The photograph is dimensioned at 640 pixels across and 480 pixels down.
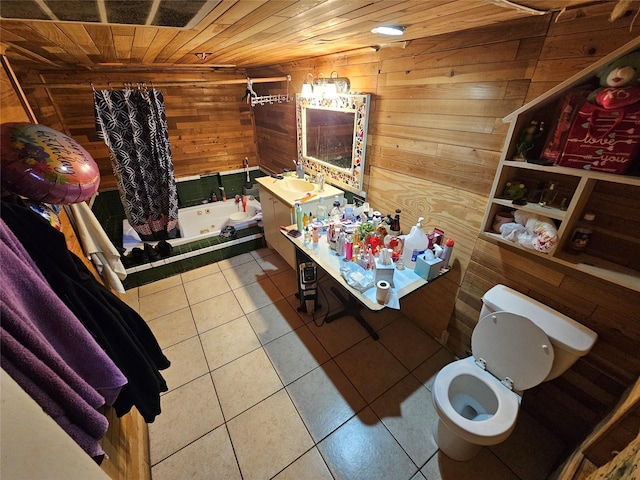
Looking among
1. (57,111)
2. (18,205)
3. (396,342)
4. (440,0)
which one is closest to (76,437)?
(18,205)

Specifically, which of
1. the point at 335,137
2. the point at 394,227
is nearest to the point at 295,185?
the point at 335,137

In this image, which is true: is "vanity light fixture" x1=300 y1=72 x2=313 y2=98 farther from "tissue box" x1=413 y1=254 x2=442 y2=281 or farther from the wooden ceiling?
"tissue box" x1=413 y1=254 x2=442 y2=281

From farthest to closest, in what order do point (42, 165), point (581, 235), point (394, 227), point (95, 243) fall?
point (394, 227) → point (95, 243) → point (581, 235) → point (42, 165)

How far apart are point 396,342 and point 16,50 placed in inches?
128

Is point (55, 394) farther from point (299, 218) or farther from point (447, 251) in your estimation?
point (447, 251)

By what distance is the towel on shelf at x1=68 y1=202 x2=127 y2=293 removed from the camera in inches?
53.4

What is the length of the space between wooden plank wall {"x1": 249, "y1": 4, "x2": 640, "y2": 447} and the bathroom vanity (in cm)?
51

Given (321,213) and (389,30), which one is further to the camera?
(321,213)

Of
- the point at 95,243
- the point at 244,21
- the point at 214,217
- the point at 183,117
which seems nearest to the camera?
the point at 244,21

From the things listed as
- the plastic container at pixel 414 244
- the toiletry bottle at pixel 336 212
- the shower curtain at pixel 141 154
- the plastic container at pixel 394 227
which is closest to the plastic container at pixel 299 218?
the toiletry bottle at pixel 336 212

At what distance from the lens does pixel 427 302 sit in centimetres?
212

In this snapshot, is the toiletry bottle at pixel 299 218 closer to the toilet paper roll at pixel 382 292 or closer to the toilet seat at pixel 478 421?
the toilet paper roll at pixel 382 292

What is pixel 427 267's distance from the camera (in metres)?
1.62

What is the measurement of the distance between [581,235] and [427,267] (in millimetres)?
709
